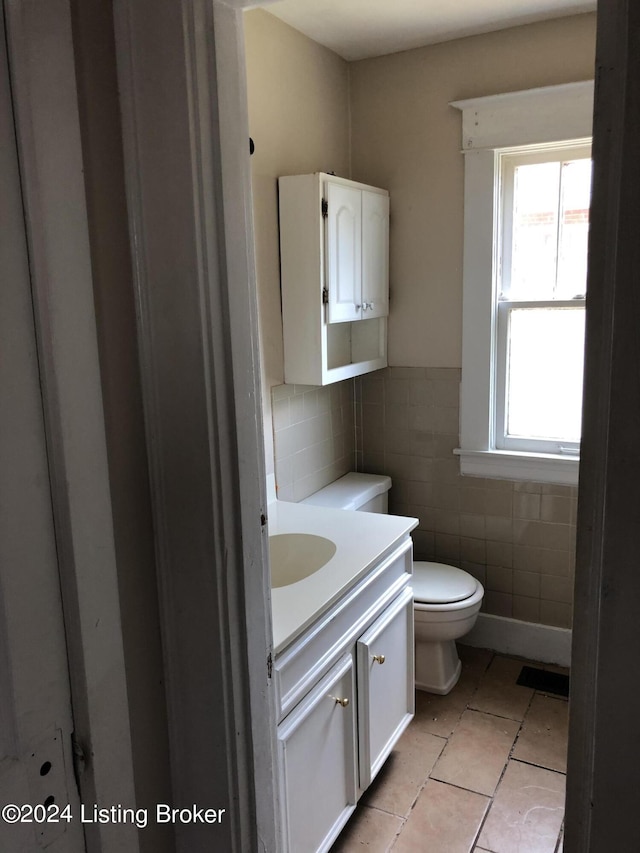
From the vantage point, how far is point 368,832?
2.06m

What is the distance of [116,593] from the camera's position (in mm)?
983

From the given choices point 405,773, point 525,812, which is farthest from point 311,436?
point 525,812

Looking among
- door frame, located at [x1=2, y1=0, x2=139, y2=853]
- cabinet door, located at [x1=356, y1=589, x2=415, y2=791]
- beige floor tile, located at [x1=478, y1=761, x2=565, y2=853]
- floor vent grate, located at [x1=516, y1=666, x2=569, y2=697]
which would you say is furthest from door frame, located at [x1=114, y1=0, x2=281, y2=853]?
floor vent grate, located at [x1=516, y1=666, x2=569, y2=697]

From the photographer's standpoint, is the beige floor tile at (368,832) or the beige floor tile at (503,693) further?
the beige floor tile at (503,693)

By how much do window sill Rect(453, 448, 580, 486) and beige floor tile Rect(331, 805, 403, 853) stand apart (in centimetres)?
141

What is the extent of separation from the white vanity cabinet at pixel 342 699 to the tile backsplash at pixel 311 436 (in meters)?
0.66

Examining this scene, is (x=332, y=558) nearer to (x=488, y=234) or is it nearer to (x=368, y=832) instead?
(x=368, y=832)

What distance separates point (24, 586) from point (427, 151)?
2525 millimetres

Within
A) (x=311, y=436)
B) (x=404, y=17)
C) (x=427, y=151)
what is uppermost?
(x=404, y=17)

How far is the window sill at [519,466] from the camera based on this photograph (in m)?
2.75

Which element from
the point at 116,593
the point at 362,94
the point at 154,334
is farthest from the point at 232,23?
the point at 362,94

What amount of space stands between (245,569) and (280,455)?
5.10ft

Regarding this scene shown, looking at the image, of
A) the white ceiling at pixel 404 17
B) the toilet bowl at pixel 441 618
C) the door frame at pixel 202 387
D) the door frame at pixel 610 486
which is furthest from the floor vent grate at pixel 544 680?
the white ceiling at pixel 404 17

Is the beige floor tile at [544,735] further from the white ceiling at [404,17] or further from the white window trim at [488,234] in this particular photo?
the white ceiling at [404,17]
